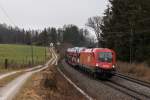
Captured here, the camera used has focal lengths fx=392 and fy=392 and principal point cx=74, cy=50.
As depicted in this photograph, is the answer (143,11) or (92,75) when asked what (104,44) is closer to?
(143,11)

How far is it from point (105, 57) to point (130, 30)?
18470 millimetres

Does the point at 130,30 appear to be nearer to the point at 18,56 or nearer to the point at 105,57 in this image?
the point at 105,57

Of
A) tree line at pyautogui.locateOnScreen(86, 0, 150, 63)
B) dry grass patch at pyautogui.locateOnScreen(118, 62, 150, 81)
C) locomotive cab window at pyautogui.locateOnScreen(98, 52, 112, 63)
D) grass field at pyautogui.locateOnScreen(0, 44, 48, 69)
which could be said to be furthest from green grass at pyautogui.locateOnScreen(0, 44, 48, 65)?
locomotive cab window at pyautogui.locateOnScreen(98, 52, 112, 63)

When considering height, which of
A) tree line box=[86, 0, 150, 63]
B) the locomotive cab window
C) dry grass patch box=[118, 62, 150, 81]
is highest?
tree line box=[86, 0, 150, 63]

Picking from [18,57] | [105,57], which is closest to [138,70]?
[105,57]

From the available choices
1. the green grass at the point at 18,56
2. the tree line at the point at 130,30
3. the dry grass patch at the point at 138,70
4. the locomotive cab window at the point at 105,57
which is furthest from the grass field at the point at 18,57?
the locomotive cab window at the point at 105,57

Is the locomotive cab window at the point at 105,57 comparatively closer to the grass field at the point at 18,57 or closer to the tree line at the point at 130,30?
the tree line at the point at 130,30

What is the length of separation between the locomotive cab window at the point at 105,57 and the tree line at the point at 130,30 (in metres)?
11.4

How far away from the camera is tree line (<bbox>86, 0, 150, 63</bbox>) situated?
54.2 metres

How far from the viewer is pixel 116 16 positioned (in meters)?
65.0

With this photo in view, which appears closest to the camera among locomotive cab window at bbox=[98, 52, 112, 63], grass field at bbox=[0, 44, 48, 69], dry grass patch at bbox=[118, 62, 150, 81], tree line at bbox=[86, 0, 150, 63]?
locomotive cab window at bbox=[98, 52, 112, 63]

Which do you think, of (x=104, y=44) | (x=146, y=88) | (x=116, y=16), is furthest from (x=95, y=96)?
(x=104, y=44)

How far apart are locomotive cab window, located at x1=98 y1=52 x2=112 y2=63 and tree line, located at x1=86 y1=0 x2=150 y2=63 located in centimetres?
1136

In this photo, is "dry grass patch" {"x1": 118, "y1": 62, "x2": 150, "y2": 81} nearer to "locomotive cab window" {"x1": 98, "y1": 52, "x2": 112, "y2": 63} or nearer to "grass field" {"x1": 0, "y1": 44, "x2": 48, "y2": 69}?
"locomotive cab window" {"x1": 98, "y1": 52, "x2": 112, "y2": 63}
